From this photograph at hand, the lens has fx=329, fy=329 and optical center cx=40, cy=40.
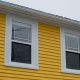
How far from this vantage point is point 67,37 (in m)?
16.5

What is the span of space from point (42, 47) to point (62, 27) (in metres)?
1.81

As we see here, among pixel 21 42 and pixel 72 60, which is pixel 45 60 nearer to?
pixel 21 42

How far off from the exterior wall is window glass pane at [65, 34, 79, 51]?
72cm

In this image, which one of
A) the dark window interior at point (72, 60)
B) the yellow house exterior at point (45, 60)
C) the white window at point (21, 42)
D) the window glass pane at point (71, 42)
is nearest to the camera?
the yellow house exterior at point (45, 60)

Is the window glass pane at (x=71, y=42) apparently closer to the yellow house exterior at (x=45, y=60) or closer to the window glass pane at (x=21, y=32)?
the yellow house exterior at (x=45, y=60)

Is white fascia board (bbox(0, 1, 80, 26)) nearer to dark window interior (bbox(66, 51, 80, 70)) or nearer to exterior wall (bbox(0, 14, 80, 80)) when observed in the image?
exterior wall (bbox(0, 14, 80, 80))

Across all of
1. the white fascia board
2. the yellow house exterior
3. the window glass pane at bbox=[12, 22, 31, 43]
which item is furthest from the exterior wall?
the window glass pane at bbox=[12, 22, 31, 43]

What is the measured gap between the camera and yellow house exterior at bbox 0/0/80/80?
1362cm

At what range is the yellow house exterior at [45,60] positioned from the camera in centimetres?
1362

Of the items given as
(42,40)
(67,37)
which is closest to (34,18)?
(42,40)

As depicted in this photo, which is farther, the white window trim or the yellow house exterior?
the white window trim

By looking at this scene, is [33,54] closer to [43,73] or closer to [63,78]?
[43,73]

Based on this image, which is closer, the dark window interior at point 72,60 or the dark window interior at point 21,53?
the dark window interior at point 21,53

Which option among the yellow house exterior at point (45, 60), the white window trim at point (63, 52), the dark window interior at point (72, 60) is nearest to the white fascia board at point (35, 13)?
the yellow house exterior at point (45, 60)
